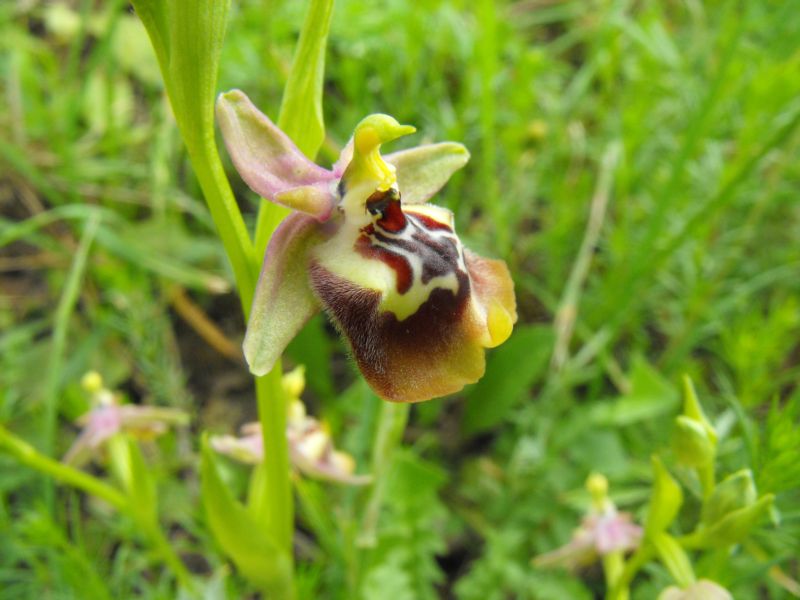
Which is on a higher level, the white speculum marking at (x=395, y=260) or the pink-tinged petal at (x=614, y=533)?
the white speculum marking at (x=395, y=260)

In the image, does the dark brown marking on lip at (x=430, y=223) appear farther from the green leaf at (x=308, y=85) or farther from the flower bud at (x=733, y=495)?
the flower bud at (x=733, y=495)

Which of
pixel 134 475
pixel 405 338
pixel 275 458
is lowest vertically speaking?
pixel 134 475

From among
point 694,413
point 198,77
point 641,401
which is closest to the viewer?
point 198,77

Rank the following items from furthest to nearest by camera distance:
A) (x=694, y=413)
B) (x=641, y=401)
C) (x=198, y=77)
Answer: (x=641, y=401) → (x=694, y=413) → (x=198, y=77)

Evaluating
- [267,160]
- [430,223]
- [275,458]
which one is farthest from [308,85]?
[275,458]

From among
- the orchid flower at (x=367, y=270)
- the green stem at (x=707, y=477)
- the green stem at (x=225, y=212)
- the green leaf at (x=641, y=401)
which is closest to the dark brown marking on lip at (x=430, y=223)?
the orchid flower at (x=367, y=270)

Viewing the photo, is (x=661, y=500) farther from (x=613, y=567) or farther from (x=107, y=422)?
(x=107, y=422)

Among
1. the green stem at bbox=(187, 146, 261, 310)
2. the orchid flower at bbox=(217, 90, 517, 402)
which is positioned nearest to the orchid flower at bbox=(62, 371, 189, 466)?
the green stem at bbox=(187, 146, 261, 310)

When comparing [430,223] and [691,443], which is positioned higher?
[430,223]
